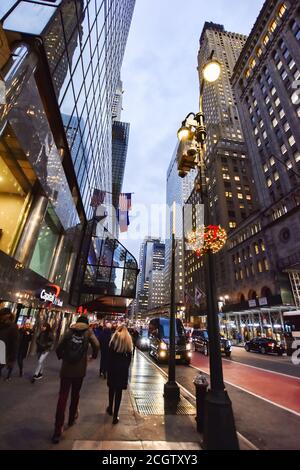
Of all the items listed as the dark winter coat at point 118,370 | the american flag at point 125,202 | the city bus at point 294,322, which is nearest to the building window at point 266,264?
the city bus at point 294,322

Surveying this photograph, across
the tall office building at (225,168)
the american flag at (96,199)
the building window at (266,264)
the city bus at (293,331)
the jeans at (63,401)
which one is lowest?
the jeans at (63,401)

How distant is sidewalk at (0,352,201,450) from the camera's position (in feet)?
13.1

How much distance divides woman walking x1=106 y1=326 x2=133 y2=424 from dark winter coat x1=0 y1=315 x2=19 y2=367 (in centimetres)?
308

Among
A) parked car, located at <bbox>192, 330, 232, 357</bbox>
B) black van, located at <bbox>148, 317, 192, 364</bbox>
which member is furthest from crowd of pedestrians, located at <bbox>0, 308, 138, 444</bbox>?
parked car, located at <bbox>192, 330, 232, 357</bbox>

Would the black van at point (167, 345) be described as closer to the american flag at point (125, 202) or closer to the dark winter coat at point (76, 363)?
the american flag at point (125, 202)

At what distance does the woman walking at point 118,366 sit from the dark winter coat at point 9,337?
3084 millimetres

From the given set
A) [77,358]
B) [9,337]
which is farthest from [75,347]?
[9,337]

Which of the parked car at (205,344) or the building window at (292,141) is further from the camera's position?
the building window at (292,141)

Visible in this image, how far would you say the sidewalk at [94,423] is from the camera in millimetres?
4008

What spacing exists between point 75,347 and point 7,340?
319 cm

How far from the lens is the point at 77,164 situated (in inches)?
690

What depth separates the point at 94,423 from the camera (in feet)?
16.1
